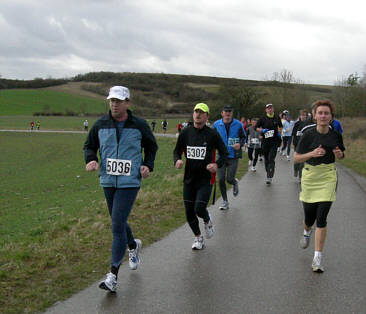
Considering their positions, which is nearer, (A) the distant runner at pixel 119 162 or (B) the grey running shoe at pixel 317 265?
(A) the distant runner at pixel 119 162

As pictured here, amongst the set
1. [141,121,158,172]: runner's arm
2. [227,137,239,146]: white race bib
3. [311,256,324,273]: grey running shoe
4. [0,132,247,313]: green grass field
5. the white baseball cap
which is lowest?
[0,132,247,313]: green grass field

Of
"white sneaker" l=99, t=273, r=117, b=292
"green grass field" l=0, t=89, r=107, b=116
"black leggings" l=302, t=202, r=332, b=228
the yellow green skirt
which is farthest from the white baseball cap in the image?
"green grass field" l=0, t=89, r=107, b=116

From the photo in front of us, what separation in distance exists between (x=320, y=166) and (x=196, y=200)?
1.72m

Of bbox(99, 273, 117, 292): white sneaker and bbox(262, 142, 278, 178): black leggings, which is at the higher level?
bbox(262, 142, 278, 178): black leggings

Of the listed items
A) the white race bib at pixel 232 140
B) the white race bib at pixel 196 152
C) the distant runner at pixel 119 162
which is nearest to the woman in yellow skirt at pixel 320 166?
the white race bib at pixel 196 152

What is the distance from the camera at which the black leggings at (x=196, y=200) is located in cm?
618

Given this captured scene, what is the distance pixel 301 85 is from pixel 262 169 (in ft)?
145

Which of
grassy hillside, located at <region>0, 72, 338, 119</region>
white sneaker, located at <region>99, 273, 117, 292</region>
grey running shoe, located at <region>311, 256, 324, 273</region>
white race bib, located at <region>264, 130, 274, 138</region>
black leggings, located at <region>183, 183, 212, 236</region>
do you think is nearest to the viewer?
white sneaker, located at <region>99, 273, 117, 292</region>

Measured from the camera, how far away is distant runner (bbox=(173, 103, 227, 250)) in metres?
6.20

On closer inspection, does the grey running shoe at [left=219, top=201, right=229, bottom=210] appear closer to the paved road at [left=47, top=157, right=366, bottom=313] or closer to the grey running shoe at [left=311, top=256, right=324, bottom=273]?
the paved road at [left=47, top=157, right=366, bottom=313]

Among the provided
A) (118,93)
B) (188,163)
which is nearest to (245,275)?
(188,163)

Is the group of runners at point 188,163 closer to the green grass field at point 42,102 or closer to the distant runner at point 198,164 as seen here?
the distant runner at point 198,164

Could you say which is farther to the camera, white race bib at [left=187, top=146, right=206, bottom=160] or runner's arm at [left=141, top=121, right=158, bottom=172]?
white race bib at [left=187, top=146, right=206, bottom=160]

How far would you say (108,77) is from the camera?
125 m
